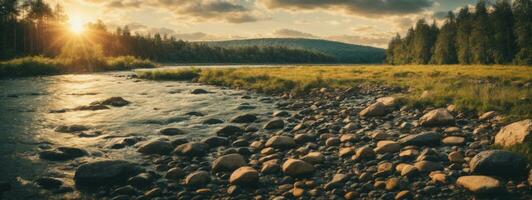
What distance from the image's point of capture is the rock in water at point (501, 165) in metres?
6.34

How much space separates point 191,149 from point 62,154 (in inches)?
105

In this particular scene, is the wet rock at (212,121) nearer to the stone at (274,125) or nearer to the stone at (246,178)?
the stone at (274,125)

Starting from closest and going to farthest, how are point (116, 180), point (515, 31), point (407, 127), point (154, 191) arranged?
point (154, 191)
point (116, 180)
point (407, 127)
point (515, 31)

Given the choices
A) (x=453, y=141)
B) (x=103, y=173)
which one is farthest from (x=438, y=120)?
(x=103, y=173)

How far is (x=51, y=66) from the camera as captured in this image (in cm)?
4281

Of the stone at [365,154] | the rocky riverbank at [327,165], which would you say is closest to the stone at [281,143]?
the rocky riverbank at [327,165]

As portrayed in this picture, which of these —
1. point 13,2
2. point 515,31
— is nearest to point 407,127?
point 515,31

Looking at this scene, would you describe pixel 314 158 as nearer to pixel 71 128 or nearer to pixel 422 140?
pixel 422 140

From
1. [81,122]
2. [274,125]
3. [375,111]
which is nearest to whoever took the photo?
[274,125]

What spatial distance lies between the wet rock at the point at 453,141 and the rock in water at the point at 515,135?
0.63m

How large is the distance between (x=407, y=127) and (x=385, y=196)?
482 cm

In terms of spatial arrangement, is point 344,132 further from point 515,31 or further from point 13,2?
point 13,2

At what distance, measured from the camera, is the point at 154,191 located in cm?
654

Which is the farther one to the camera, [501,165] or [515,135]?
[515,135]
